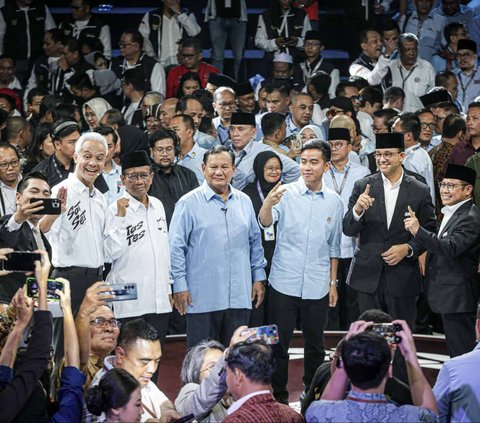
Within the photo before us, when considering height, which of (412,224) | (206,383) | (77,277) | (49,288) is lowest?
(206,383)

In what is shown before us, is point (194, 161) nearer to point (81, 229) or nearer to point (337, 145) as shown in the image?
point (337, 145)

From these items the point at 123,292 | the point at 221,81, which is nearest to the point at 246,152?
the point at 221,81

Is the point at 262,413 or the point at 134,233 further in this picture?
the point at 134,233

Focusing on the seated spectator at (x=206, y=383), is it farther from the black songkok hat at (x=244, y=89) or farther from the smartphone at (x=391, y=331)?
the black songkok hat at (x=244, y=89)

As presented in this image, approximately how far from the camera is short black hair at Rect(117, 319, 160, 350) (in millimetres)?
5203

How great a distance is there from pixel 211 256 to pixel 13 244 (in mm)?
1250

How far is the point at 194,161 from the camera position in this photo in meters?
8.73

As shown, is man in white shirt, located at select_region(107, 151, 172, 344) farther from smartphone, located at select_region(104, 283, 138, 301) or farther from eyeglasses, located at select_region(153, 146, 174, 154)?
smartphone, located at select_region(104, 283, 138, 301)

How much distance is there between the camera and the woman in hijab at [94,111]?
9883 mm

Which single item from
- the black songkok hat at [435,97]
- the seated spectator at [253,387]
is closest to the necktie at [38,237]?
the seated spectator at [253,387]

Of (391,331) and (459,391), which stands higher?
(391,331)

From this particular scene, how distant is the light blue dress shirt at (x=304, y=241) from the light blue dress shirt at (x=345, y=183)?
1.27 metres

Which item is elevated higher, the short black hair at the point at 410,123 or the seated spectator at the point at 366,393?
the short black hair at the point at 410,123

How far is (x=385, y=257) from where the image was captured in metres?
7.31
